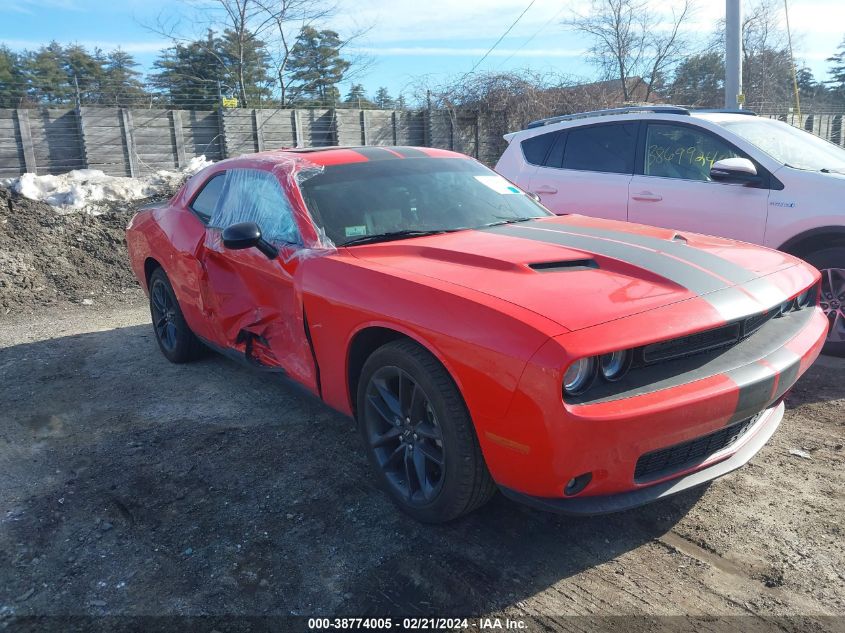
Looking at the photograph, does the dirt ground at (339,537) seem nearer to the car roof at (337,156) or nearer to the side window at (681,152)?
Result: the car roof at (337,156)

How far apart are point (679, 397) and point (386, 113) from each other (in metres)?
20.1

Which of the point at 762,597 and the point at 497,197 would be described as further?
the point at 497,197

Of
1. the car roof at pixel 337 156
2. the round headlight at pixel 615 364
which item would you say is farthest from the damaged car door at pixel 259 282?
the round headlight at pixel 615 364

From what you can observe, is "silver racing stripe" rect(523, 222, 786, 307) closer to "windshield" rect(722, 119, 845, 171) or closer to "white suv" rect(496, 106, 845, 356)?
"white suv" rect(496, 106, 845, 356)

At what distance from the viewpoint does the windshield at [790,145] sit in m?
5.17

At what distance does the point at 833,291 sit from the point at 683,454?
311 cm

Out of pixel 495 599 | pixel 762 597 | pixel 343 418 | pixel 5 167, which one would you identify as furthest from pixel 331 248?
pixel 5 167

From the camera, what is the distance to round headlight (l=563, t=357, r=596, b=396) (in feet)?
7.75

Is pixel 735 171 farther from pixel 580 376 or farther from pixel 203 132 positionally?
pixel 203 132

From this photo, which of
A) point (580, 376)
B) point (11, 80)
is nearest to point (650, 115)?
point (580, 376)

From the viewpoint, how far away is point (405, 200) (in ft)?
12.6

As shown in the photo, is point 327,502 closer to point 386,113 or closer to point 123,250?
point 123,250

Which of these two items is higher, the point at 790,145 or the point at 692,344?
the point at 790,145

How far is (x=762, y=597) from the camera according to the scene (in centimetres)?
242
